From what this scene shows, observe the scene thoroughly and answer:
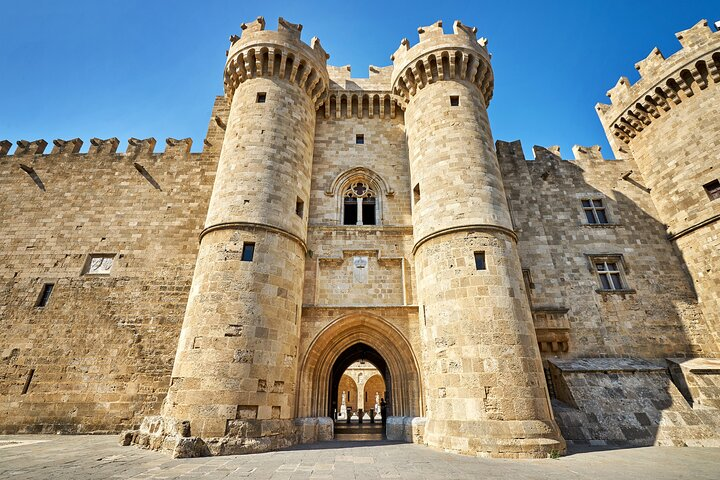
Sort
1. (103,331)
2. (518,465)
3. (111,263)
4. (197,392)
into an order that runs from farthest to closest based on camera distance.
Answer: (111,263)
(103,331)
(197,392)
(518,465)

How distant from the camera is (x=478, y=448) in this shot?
269 inches

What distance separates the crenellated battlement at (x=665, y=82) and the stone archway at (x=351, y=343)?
13.2 metres

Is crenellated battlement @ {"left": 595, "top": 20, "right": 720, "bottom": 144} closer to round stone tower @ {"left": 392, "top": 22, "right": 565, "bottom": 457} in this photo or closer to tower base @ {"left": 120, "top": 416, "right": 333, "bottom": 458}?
round stone tower @ {"left": 392, "top": 22, "right": 565, "bottom": 457}

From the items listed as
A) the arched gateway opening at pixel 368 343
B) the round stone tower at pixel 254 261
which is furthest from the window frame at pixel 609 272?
the round stone tower at pixel 254 261

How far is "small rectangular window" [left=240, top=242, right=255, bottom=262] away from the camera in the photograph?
353 inches

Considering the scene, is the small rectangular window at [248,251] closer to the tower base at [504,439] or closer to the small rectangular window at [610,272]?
the tower base at [504,439]

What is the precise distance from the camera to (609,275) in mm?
11742

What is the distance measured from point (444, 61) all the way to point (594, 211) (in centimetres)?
799

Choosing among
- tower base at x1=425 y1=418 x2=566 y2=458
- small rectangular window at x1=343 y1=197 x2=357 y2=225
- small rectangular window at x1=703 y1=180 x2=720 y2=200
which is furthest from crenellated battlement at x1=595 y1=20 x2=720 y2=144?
tower base at x1=425 y1=418 x2=566 y2=458

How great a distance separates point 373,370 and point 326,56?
67.7ft

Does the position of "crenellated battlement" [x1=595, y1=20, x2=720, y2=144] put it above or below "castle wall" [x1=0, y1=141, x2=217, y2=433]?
above

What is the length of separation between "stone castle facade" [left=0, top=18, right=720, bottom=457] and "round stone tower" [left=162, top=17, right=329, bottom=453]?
0.21ft

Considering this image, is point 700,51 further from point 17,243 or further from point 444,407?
point 17,243

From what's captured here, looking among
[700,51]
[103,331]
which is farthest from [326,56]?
[700,51]
